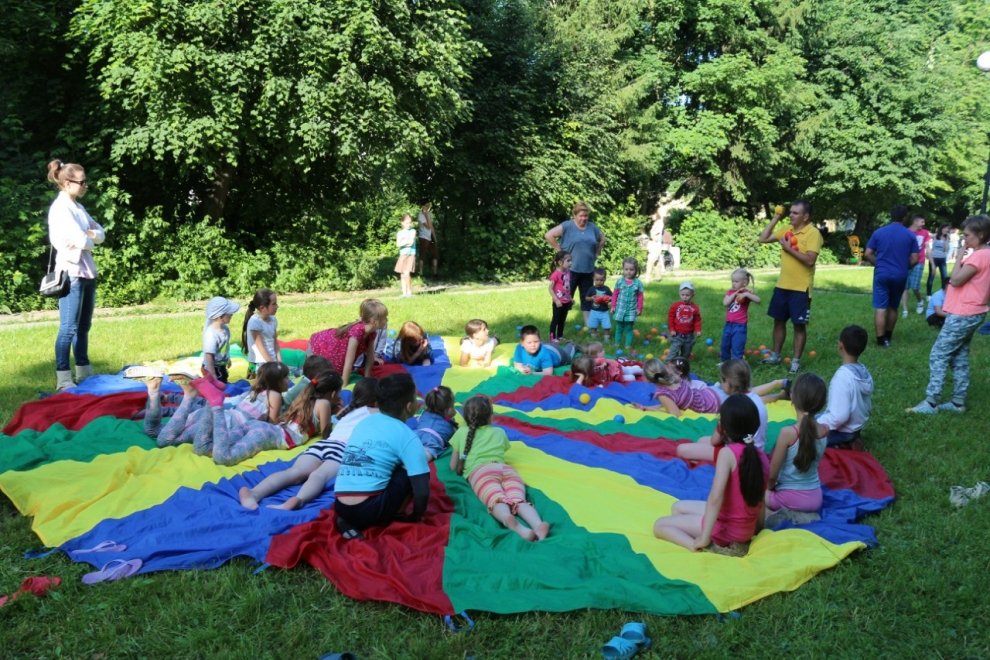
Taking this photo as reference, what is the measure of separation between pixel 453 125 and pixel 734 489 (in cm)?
1473

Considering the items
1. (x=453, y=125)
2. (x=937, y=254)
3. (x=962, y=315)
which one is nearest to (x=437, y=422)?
(x=962, y=315)

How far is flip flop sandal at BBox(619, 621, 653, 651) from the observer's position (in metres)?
3.67

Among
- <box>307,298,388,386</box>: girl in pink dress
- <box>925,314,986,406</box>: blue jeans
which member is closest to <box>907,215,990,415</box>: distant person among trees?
<box>925,314,986,406</box>: blue jeans

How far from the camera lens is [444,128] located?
59.3 feet

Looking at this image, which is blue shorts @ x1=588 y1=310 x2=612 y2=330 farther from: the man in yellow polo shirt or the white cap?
the white cap

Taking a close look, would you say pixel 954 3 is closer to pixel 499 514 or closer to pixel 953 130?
pixel 953 130

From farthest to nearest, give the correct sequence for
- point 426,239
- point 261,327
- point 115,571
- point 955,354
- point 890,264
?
point 426,239, point 890,264, point 261,327, point 955,354, point 115,571

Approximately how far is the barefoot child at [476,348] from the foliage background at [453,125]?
6.81 metres

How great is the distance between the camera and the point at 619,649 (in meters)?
3.59

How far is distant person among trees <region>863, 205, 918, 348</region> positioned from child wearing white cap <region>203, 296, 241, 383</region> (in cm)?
921

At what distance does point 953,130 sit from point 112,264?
109 ft

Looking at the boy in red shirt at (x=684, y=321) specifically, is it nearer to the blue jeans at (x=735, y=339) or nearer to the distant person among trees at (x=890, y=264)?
the blue jeans at (x=735, y=339)

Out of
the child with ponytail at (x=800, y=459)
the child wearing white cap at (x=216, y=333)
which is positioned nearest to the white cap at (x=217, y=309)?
the child wearing white cap at (x=216, y=333)

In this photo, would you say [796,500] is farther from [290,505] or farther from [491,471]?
[290,505]
